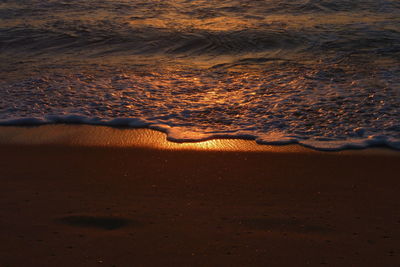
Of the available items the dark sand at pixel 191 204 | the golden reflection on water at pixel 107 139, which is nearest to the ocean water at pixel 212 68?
the golden reflection on water at pixel 107 139

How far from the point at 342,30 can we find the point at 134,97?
5597 mm

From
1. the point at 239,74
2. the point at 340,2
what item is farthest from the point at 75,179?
the point at 340,2

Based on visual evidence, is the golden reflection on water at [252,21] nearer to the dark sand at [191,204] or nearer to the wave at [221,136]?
the wave at [221,136]

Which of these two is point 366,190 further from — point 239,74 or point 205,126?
point 239,74

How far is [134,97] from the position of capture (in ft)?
20.7

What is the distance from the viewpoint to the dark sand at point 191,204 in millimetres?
2980

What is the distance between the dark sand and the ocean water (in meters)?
0.56

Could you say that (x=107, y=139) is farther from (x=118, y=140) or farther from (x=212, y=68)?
(x=212, y=68)

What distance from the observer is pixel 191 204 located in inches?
143

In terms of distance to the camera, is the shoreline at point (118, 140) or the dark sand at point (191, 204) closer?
the dark sand at point (191, 204)

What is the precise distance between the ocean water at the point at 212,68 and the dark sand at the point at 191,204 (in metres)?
0.56

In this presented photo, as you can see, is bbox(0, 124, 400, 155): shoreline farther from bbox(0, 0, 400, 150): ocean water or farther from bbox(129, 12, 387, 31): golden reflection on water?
bbox(129, 12, 387, 31): golden reflection on water

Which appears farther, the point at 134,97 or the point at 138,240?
the point at 134,97

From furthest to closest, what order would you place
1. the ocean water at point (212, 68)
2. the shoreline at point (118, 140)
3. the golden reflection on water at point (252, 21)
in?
1. the golden reflection on water at point (252, 21)
2. the ocean water at point (212, 68)
3. the shoreline at point (118, 140)
